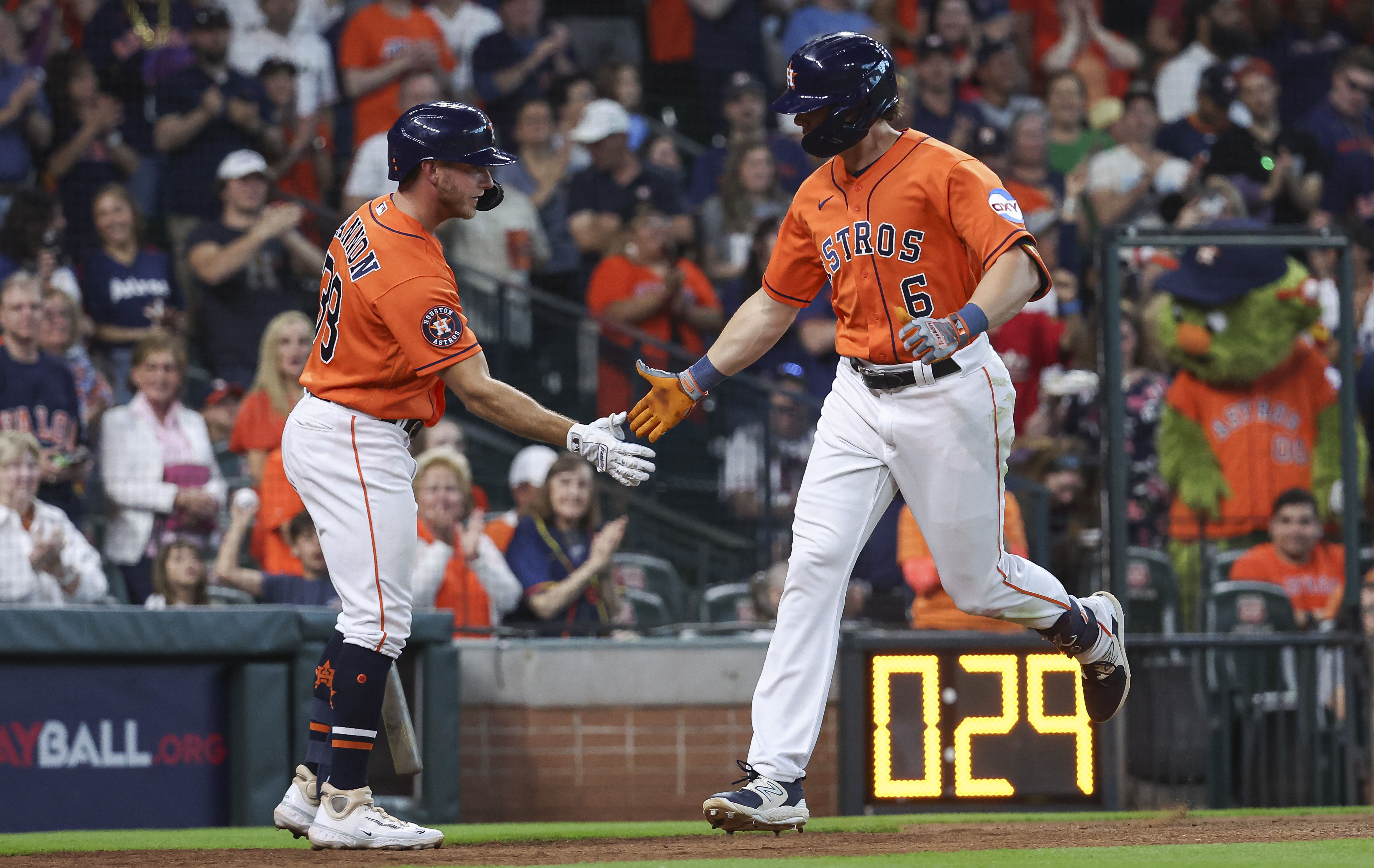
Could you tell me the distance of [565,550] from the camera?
7.72 m

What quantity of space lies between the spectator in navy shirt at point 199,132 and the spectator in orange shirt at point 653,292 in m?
2.09

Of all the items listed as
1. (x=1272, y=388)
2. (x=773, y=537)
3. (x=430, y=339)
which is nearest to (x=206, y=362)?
(x=773, y=537)

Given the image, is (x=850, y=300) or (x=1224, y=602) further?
(x=1224, y=602)

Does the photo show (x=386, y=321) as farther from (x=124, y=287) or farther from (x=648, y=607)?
(x=124, y=287)

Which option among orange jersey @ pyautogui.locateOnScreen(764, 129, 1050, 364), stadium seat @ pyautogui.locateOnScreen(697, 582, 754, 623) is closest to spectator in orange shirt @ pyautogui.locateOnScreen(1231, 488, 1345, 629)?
stadium seat @ pyautogui.locateOnScreen(697, 582, 754, 623)

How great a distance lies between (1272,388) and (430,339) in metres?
5.25

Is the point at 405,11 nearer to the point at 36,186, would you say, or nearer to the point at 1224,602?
the point at 36,186

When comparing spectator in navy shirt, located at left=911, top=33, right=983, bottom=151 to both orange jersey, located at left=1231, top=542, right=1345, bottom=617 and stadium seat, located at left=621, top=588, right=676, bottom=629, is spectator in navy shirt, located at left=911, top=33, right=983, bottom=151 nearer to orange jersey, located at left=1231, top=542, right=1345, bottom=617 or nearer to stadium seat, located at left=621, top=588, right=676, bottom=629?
orange jersey, located at left=1231, top=542, right=1345, bottom=617

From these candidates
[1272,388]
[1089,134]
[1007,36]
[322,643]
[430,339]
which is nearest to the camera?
[430,339]

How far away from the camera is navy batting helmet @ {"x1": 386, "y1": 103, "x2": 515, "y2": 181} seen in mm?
4871

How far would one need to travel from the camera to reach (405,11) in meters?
11.1

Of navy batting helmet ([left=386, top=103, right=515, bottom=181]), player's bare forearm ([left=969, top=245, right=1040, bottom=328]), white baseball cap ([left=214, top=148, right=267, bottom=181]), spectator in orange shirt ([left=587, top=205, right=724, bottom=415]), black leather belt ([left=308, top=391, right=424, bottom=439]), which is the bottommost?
black leather belt ([left=308, top=391, right=424, bottom=439])

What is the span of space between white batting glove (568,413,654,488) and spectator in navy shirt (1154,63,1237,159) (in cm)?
778

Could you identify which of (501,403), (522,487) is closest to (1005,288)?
(501,403)
